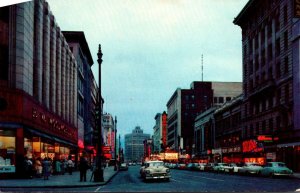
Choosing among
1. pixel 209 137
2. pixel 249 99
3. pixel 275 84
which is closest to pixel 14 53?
pixel 275 84

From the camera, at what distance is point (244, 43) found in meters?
81.1

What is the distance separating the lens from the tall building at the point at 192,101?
160663mm

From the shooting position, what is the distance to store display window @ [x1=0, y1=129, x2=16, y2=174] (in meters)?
34.2

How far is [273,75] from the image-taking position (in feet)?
217

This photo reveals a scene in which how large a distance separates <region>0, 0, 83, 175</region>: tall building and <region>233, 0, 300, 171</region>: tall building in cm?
2395

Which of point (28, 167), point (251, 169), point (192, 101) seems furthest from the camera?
point (192, 101)

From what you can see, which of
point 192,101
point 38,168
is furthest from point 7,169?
point 192,101

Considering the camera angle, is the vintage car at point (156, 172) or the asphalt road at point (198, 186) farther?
the vintage car at point (156, 172)

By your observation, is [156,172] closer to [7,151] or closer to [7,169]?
[7,169]

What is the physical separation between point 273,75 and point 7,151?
40.5 m

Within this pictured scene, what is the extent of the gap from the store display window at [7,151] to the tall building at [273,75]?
3008 cm

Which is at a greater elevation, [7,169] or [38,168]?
[7,169]

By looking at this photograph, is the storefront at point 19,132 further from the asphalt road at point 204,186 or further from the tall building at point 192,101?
the tall building at point 192,101

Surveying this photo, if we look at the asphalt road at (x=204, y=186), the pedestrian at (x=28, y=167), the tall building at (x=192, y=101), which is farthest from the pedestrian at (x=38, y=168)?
the tall building at (x=192, y=101)
